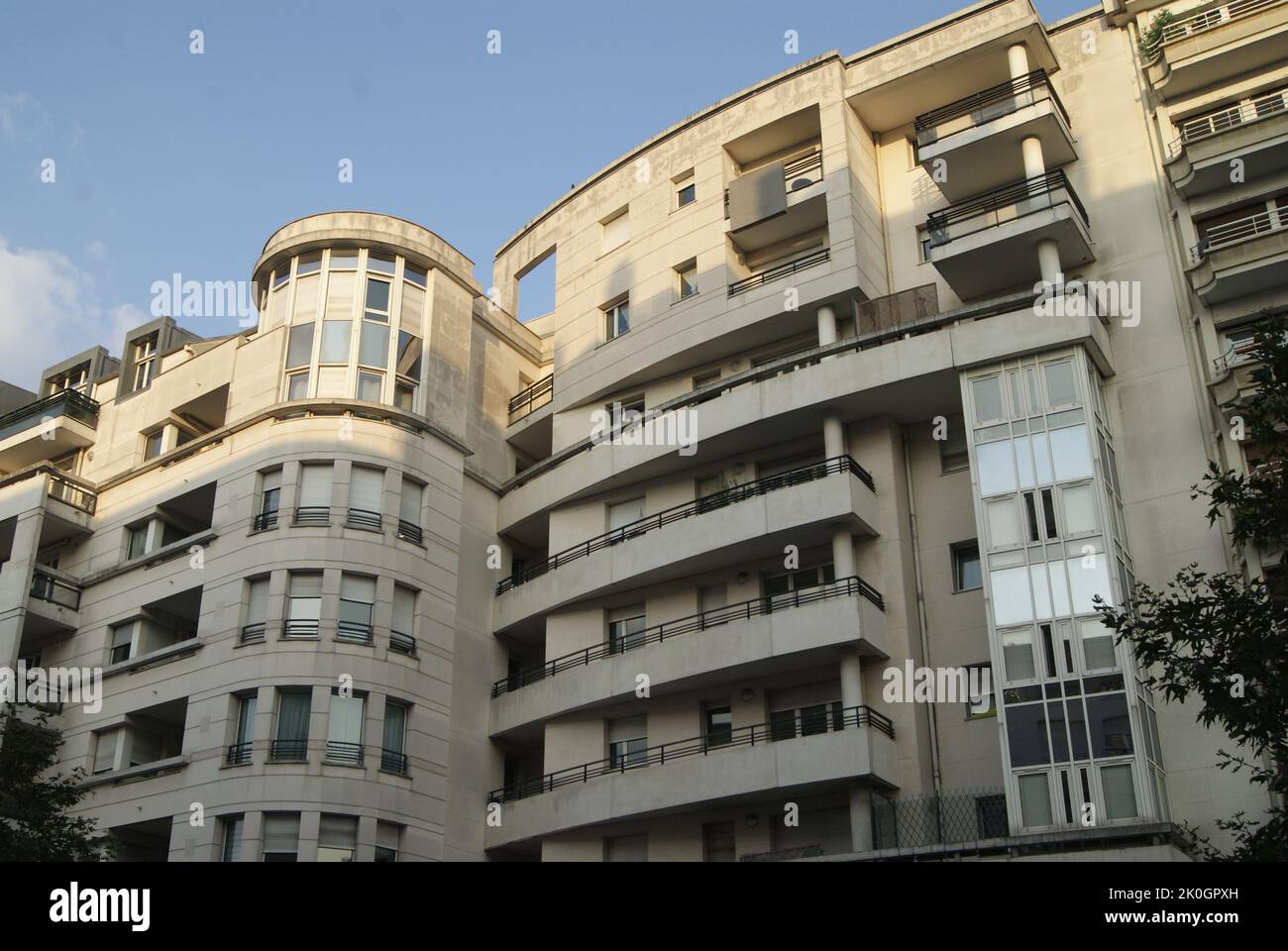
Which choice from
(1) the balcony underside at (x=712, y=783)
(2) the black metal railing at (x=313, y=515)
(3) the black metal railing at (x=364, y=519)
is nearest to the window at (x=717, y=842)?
(1) the balcony underside at (x=712, y=783)

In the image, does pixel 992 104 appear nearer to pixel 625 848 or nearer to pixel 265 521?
pixel 625 848

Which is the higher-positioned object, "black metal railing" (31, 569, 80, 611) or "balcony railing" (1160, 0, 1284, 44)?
"balcony railing" (1160, 0, 1284, 44)

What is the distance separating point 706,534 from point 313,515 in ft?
36.5

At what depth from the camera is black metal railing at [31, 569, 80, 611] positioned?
42031mm

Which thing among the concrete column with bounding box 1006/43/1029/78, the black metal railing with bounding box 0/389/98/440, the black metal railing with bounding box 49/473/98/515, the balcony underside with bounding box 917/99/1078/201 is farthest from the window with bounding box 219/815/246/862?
the concrete column with bounding box 1006/43/1029/78

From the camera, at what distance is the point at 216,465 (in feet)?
131

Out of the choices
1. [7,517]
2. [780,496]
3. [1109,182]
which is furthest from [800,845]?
[7,517]

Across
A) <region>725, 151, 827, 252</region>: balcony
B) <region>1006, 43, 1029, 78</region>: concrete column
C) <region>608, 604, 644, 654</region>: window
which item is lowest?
<region>608, 604, 644, 654</region>: window

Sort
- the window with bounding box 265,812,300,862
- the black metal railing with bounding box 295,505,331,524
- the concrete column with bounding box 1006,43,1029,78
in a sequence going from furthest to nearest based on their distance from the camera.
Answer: the black metal railing with bounding box 295,505,331,524, the concrete column with bounding box 1006,43,1029,78, the window with bounding box 265,812,300,862

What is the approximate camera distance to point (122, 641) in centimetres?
4119

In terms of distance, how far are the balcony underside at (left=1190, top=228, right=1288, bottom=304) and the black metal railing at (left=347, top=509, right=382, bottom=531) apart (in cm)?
2258

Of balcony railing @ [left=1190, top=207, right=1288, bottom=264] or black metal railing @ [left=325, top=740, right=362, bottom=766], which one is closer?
balcony railing @ [left=1190, top=207, right=1288, bottom=264]

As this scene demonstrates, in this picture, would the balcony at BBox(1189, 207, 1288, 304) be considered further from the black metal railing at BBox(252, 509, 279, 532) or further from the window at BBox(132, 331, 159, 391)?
the window at BBox(132, 331, 159, 391)

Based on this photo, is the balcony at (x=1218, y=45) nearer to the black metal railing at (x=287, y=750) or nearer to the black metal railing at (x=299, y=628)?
the black metal railing at (x=299, y=628)
